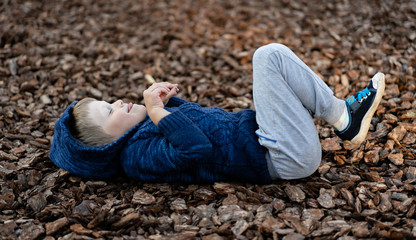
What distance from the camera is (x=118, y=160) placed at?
287cm

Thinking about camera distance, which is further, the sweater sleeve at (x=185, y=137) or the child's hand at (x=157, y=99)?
the child's hand at (x=157, y=99)

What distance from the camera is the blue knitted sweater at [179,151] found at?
260cm

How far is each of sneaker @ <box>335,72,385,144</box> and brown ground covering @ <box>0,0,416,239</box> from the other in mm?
306

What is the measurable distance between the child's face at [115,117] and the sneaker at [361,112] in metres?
1.45

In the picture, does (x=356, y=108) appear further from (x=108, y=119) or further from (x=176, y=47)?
(x=176, y=47)

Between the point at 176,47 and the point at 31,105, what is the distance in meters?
1.88

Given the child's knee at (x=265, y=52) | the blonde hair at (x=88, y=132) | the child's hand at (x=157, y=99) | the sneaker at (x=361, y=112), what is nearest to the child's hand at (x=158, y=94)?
the child's hand at (x=157, y=99)

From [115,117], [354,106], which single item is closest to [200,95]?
[115,117]

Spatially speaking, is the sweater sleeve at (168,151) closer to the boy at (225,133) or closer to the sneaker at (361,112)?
the boy at (225,133)

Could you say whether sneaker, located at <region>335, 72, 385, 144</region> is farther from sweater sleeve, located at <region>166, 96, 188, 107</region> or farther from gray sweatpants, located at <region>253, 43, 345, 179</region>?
sweater sleeve, located at <region>166, 96, 188, 107</region>

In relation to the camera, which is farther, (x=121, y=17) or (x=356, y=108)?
(x=121, y=17)

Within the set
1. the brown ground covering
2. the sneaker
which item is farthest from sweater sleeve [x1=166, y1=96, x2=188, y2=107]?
the sneaker

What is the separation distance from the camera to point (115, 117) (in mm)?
2824

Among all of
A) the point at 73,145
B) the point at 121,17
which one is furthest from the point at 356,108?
the point at 121,17
